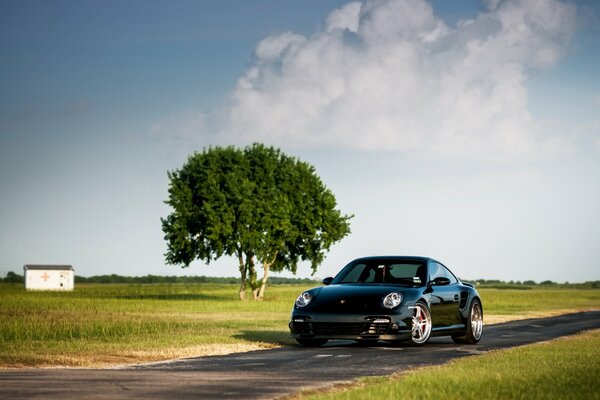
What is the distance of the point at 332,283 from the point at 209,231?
1613 inches

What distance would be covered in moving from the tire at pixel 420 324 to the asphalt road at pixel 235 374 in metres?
0.20

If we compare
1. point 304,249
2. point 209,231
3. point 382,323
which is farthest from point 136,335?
point 304,249

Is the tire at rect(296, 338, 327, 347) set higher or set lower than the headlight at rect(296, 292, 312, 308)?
lower

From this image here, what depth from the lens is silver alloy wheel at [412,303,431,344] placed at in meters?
18.3

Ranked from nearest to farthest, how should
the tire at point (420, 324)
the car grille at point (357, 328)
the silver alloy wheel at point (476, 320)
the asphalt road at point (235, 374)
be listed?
the asphalt road at point (235, 374)
the car grille at point (357, 328)
the tire at point (420, 324)
the silver alloy wheel at point (476, 320)

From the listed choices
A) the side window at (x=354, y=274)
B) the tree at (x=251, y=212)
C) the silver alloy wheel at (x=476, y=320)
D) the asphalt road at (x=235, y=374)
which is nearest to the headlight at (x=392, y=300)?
the asphalt road at (x=235, y=374)

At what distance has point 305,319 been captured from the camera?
18.2m

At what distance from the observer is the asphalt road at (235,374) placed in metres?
11.0

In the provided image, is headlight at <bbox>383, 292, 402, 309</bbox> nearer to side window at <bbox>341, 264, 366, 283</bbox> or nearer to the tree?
side window at <bbox>341, 264, 366, 283</bbox>

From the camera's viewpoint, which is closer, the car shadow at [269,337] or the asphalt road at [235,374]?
the asphalt road at [235,374]

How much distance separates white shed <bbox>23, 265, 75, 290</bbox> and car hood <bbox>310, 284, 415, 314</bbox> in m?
110

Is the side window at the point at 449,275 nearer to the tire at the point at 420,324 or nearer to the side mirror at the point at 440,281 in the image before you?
the side mirror at the point at 440,281

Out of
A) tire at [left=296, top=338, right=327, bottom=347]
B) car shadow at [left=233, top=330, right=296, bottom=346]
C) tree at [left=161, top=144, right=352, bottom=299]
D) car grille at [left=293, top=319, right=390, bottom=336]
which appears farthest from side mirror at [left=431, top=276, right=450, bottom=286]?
tree at [left=161, top=144, right=352, bottom=299]

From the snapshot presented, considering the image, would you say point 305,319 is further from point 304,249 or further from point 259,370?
point 304,249
